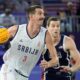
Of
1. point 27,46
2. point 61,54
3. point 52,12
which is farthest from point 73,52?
point 52,12

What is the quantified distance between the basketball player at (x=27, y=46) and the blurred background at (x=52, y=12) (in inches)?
229

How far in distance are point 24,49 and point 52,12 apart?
8.96 m

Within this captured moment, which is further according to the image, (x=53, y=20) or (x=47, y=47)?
(x=53, y=20)

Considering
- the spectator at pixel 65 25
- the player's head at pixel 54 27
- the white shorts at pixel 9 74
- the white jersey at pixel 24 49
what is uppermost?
the player's head at pixel 54 27

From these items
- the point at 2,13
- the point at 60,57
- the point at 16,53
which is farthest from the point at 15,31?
the point at 2,13

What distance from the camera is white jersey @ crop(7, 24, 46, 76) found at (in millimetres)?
6004

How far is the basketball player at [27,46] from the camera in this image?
5965 mm

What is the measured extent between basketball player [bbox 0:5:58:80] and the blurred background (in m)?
5.80

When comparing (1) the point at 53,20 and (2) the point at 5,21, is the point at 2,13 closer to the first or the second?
(2) the point at 5,21

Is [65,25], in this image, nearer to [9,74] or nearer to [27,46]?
[27,46]

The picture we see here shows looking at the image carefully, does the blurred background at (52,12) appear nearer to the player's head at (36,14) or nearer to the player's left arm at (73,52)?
the player's left arm at (73,52)

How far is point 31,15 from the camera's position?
236 inches

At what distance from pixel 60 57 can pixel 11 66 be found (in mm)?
951

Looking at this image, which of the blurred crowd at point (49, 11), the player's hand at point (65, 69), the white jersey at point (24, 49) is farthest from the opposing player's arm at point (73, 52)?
the blurred crowd at point (49, 11)
